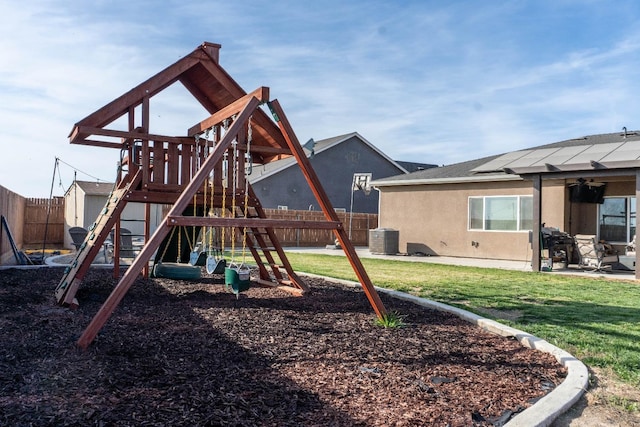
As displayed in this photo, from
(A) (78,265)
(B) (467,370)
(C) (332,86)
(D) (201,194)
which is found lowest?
(B) (467,370)

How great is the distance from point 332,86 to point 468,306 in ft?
30.3

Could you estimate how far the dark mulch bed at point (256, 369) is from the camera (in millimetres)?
3000

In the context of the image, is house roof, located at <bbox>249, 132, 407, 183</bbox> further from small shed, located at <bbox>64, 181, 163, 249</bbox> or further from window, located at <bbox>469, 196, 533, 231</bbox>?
window, located at <bbox>469, 196, 533, 231</bbox>

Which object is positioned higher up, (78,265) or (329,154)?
(329,154)

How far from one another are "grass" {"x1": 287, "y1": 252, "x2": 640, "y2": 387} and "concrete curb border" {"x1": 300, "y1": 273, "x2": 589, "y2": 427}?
24 cm

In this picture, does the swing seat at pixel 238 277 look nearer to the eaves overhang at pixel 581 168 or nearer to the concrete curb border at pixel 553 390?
the concrete curb border at pixel 553 390

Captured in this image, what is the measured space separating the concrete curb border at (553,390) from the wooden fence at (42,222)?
18.7 m

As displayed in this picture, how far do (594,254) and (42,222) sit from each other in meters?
20.2

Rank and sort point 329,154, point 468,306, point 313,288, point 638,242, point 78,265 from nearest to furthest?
point 78,265
point 468,306
point 313,288
point 638,242
point 329,154

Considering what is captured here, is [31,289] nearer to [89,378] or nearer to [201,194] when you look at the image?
[201,194]

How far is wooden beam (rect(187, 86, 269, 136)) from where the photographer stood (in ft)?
18.7

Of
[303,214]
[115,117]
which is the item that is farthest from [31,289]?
[303,214]

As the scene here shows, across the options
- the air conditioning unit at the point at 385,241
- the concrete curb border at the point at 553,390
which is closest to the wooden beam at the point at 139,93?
the concrete curb border at the point at 553,390

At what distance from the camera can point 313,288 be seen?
328 inches
